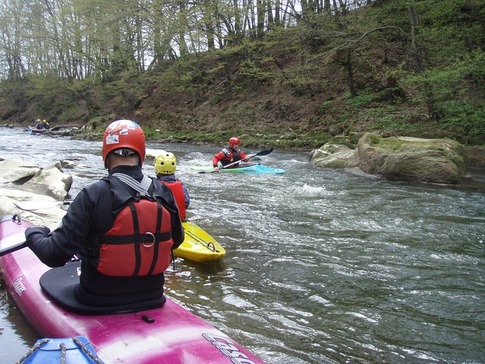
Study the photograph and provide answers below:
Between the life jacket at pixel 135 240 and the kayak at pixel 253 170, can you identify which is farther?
the kayak at pixel 253 170

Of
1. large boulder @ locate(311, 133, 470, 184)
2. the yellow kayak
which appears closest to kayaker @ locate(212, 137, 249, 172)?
large boulder @ locate(311, 133, 470, 184)

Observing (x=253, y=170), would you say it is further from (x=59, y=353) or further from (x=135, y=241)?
(x=59, y=353)

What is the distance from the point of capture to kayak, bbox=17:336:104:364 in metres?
1.74

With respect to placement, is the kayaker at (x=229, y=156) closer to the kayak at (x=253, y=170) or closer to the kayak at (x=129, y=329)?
the kayak at (x=253, y=170)

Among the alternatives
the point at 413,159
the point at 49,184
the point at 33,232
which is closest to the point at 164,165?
the point at 33,232

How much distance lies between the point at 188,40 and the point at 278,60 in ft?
17.1

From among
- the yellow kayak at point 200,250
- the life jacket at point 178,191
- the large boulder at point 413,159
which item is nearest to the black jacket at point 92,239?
the yellow kayak at point 200,250

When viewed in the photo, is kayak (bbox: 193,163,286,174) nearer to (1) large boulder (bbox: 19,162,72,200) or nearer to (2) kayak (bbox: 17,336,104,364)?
(1) large boulder (bbox: 19,162,72,200)

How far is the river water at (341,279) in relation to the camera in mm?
3002

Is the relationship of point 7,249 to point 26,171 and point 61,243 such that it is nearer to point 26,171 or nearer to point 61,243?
point 61,243

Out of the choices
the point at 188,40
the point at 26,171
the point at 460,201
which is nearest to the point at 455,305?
the point at 460,201

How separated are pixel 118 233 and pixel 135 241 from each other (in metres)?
0.10

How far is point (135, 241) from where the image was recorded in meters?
2.28

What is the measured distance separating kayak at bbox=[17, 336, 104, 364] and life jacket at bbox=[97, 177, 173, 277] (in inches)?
18.8
